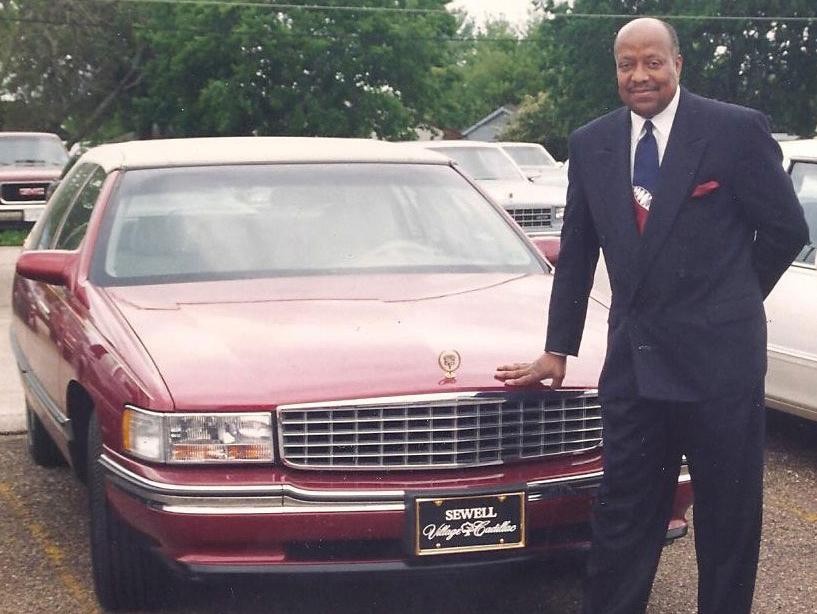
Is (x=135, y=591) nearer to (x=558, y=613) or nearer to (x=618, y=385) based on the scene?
(x=558, y=613)

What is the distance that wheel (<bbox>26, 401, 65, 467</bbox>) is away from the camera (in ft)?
20.6

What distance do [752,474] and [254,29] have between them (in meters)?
46.5

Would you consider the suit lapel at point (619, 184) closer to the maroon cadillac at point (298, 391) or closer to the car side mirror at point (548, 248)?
the maroon cadillac at point (298, 391)

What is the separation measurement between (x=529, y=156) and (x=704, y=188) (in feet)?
70.5

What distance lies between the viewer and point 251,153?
5.48 m

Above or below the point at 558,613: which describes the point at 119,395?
above

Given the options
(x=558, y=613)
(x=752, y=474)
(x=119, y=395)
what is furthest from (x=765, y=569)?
(x=119, y=395)

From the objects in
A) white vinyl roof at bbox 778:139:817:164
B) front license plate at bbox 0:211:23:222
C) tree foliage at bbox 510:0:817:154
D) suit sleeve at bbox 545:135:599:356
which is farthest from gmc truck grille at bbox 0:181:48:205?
tree foliage at bbox 510:0:817:154

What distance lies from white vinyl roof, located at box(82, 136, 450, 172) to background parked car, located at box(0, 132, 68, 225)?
13.5m

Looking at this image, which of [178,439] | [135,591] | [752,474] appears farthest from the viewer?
[135,591]

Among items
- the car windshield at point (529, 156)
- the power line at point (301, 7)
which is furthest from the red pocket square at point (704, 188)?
the power line at point (301, 7)

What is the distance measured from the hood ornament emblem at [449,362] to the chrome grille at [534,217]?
1002 centimetres

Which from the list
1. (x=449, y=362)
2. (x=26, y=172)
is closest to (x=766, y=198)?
(x=449, y=362)

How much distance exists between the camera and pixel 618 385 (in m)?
3.57
